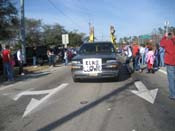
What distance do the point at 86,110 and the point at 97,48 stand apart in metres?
7.85

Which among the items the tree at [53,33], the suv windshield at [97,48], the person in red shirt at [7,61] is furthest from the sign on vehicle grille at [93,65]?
the tree at [53,33]

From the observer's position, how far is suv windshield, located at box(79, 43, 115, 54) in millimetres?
16398

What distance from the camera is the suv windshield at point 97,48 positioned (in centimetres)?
1640

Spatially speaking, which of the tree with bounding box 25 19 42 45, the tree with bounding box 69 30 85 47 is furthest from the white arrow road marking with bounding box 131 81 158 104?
the tree with bounding box 69 30 85 47

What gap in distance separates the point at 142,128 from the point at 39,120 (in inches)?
91.1

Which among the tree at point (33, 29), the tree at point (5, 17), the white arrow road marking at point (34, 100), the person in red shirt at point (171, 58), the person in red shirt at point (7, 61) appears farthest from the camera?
the tree at point (33, 29)

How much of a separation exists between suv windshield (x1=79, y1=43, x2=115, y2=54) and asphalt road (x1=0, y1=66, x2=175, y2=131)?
353 cm

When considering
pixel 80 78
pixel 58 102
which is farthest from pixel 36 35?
pixel 58 102

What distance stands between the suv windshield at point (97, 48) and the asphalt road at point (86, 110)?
3.53 metres

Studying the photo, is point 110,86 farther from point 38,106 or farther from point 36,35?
point 36,35

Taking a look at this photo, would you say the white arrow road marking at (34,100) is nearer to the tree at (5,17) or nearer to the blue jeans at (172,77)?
the blue jeans at (172,77)

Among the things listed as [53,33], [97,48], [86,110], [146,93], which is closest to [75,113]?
[86,110]

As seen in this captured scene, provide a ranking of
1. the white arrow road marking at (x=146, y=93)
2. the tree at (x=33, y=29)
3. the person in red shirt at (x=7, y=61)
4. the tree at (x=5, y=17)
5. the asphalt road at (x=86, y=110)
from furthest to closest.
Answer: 1. the tree at (x=33, y=29)
2. the tree at (x=5, y=17)
3. the person in red shirt at (x=7, y=61)
4. the white arrow road marking at (x=146, y=93)
5. the asphalt road at (x=86, y=110)

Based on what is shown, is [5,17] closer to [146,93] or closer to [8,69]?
[8,69]
